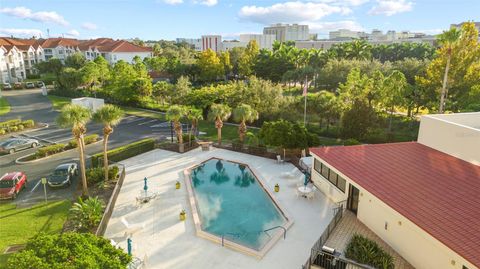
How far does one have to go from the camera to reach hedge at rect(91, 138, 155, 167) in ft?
86.2

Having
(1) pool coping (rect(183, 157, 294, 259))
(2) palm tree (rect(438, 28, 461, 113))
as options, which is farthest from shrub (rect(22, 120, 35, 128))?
(2) palm tree (rect(438, 28, 461, 113))

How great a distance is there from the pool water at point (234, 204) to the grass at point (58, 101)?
37.6m

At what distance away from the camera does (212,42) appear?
17712cm

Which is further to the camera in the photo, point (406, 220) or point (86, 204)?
point (86, 204)

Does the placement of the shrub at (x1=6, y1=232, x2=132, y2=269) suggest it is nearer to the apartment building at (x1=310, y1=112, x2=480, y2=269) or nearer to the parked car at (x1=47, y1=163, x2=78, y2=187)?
the apartment building at (x1=310, y1=112, x2=480, y2=269)

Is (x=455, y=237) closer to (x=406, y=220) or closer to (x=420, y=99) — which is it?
(x=406, y=220)

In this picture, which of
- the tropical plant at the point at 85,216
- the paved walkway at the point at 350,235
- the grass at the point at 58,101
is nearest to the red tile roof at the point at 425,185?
the paved walkway at the point at 350,235

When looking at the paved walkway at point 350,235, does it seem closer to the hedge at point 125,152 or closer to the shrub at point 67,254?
the shrub at point 67,254

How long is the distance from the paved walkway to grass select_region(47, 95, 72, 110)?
51197mm

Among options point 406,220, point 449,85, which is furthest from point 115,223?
point 449,85

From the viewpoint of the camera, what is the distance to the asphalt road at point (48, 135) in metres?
22.9

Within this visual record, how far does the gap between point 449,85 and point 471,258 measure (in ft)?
111

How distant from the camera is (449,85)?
37812 mm

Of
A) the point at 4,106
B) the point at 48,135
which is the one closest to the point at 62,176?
the point at 48,135
